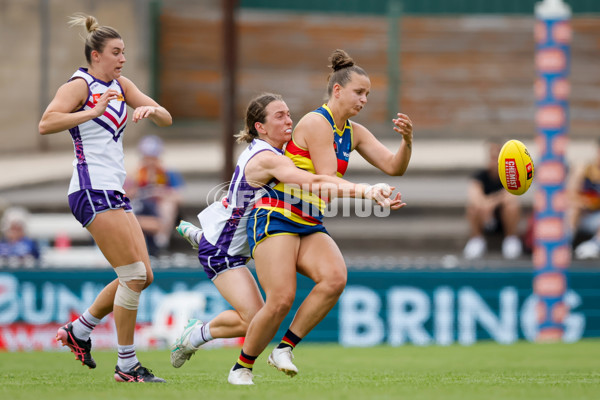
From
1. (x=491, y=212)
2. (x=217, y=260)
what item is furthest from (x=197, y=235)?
(x=491, y=212)

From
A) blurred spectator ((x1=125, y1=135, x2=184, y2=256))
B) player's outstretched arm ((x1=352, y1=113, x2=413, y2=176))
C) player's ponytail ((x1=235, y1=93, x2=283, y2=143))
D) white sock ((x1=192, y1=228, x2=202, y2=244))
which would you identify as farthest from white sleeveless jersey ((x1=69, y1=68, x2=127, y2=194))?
blurred spectator ((x1=125, y1=135, x2=184, y2=256))

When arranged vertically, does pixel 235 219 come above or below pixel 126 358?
above

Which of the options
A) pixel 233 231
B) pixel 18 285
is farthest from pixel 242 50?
pixel 233 231

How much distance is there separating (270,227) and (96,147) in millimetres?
1229

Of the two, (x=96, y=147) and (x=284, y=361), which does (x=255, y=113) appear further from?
(x=284, y=361)

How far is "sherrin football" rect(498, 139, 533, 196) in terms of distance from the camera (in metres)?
7.24

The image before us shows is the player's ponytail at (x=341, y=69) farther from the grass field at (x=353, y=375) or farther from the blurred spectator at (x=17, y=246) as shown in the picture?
the blurred spectator at (x=17, y=246)

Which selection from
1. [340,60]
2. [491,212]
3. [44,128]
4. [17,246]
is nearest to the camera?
[44,128]

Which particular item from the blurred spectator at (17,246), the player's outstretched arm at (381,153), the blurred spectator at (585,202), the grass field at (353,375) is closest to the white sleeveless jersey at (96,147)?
the grass field at (353,375)

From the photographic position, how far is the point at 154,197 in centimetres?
1323

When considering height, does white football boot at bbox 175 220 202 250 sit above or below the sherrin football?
below

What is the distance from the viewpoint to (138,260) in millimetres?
6383

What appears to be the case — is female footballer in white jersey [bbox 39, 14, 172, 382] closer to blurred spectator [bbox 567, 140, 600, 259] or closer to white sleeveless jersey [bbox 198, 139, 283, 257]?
white sleeveless jersey [bbox 198, 139, 283, 257]

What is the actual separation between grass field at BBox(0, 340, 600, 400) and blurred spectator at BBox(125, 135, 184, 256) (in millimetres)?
2785
